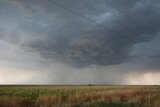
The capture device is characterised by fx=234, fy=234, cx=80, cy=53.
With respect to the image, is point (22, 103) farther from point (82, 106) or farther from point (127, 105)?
point (127, 105)

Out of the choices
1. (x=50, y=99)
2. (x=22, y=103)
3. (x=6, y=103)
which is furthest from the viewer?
(x=50, y=99)

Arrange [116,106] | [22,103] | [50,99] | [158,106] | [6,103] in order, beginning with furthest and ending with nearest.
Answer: [50,99]
[22,103]
[6,103]
[116,106]
[158,106]

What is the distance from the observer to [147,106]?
Answer: 15031 millimetres

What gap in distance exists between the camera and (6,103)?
55.7 ft

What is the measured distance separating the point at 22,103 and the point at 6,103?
60.1 inches

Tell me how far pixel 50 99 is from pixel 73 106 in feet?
18.3

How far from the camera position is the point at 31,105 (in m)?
18.0

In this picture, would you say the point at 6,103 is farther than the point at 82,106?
Yes

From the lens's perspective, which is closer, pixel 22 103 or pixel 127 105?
pixel 127 105

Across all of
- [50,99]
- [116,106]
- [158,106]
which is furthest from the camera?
[50,99]

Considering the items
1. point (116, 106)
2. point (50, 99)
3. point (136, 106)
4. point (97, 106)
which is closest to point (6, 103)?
point (50, 99)

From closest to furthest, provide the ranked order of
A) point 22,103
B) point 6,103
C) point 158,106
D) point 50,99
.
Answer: point 158,106 → point 6,103 → point 22,103 → point 50,99

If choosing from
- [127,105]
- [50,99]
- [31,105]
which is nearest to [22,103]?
[31,105]

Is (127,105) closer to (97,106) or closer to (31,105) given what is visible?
(97,106)
